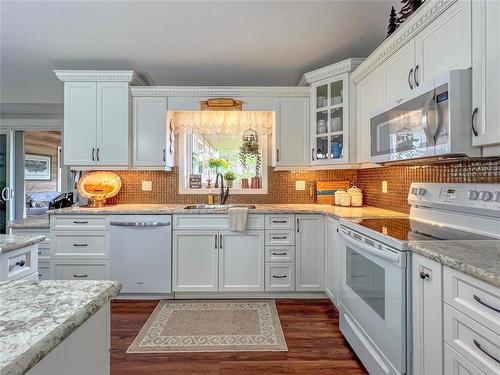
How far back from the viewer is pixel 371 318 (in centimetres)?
171

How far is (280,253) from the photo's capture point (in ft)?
9.77

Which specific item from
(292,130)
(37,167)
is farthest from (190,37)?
(37,167)

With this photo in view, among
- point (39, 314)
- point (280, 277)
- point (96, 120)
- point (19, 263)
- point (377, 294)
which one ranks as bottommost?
point (280, 277)

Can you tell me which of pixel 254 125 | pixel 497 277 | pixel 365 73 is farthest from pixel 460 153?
pixel 254 125

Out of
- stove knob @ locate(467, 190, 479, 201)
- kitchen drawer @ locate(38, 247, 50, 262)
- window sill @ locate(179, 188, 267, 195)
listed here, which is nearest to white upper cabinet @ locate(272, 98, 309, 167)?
window sill @ locate(179, 188, 267, 195)

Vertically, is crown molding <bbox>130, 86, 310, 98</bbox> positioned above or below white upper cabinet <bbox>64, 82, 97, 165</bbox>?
above

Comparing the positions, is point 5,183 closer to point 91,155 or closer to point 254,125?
point 91,155

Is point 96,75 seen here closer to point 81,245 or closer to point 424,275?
point 81,245

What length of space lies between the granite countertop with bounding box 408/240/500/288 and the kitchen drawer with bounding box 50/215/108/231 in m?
2.70

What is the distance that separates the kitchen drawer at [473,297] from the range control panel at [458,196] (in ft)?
2.01

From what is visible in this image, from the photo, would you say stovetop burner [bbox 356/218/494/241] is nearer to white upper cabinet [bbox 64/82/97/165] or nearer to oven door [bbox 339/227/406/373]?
oven door [bbox 339/227/406/373]

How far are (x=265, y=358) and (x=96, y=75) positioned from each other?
3.10 metres

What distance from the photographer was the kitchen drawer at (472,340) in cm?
95

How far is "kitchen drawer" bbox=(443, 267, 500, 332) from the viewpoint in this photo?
96 cm
